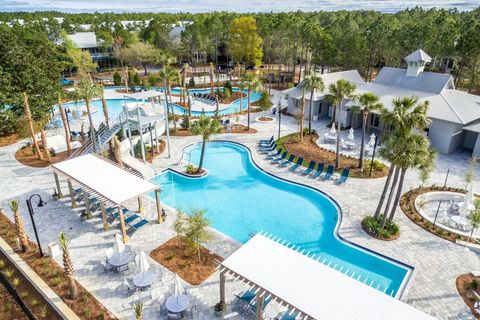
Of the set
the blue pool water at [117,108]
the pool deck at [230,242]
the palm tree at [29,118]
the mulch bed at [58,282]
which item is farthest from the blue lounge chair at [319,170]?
the palm tree at [29,118]

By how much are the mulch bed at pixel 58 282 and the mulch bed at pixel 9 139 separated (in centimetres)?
1776

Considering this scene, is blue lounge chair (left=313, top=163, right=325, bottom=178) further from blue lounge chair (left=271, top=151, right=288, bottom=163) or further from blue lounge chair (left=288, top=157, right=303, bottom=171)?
blue lounge chair (left=271, top=151, right=288, bottom=163)

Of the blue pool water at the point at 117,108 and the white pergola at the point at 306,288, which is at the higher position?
the white pergola at the point at 306,288

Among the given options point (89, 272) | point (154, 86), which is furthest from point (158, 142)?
point (154, 86)

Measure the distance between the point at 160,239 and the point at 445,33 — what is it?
5201cm

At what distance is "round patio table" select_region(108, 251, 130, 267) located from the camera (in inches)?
661

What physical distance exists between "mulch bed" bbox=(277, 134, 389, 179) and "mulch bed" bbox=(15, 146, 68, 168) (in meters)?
21.3

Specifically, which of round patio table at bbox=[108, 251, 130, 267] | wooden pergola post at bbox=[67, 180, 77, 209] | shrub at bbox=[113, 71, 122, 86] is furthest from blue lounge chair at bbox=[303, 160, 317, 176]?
shrub at bbox=[113, 71, 122, 86]

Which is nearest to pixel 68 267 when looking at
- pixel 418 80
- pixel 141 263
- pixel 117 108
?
pixel 141 263

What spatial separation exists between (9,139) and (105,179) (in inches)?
870

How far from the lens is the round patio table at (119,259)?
1680 cm

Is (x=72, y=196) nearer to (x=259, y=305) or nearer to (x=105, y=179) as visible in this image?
(x=105, y=179)

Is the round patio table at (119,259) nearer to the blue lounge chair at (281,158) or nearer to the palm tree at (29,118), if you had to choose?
the blue lounge chair at (281,158)

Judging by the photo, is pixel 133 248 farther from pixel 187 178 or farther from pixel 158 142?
pixel 158 142
